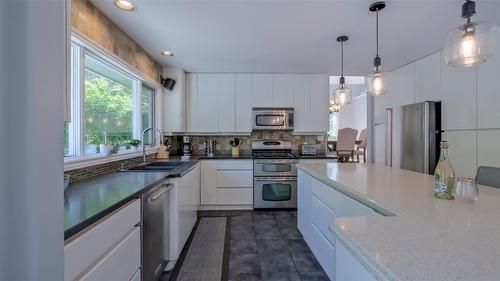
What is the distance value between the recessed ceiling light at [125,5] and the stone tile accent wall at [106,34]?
0.20m

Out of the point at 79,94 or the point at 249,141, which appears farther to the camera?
the point at 249,141

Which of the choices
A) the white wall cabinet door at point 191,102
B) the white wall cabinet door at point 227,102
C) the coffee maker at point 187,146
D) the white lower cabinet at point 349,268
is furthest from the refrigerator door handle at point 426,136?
the coffee maker at point 187,146

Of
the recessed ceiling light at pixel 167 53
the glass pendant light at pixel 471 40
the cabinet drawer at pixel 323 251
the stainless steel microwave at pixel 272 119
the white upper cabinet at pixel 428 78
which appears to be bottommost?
the cabinet drawer at pixel 323 251

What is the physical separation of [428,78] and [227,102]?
112 inches

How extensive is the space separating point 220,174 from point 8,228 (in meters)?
3.21

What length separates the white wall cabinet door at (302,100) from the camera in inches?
162

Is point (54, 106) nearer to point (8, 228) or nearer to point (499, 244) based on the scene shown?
point (8, 228)

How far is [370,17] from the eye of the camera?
215cm

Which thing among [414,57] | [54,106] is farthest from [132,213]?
[414,57]

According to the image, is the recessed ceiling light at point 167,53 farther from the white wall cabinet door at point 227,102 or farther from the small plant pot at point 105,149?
the small plant pot at point 105,149

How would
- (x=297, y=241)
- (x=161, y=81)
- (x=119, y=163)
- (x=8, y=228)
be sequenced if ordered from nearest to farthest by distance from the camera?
(x=8, y=228)
(x=119, y=163)
(x=297, y=241)
(x=161, y=81)

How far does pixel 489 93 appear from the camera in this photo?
7.89ft

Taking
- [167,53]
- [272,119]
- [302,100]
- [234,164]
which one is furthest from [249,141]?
[167,53]

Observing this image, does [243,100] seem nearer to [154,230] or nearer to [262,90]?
[262,90]
